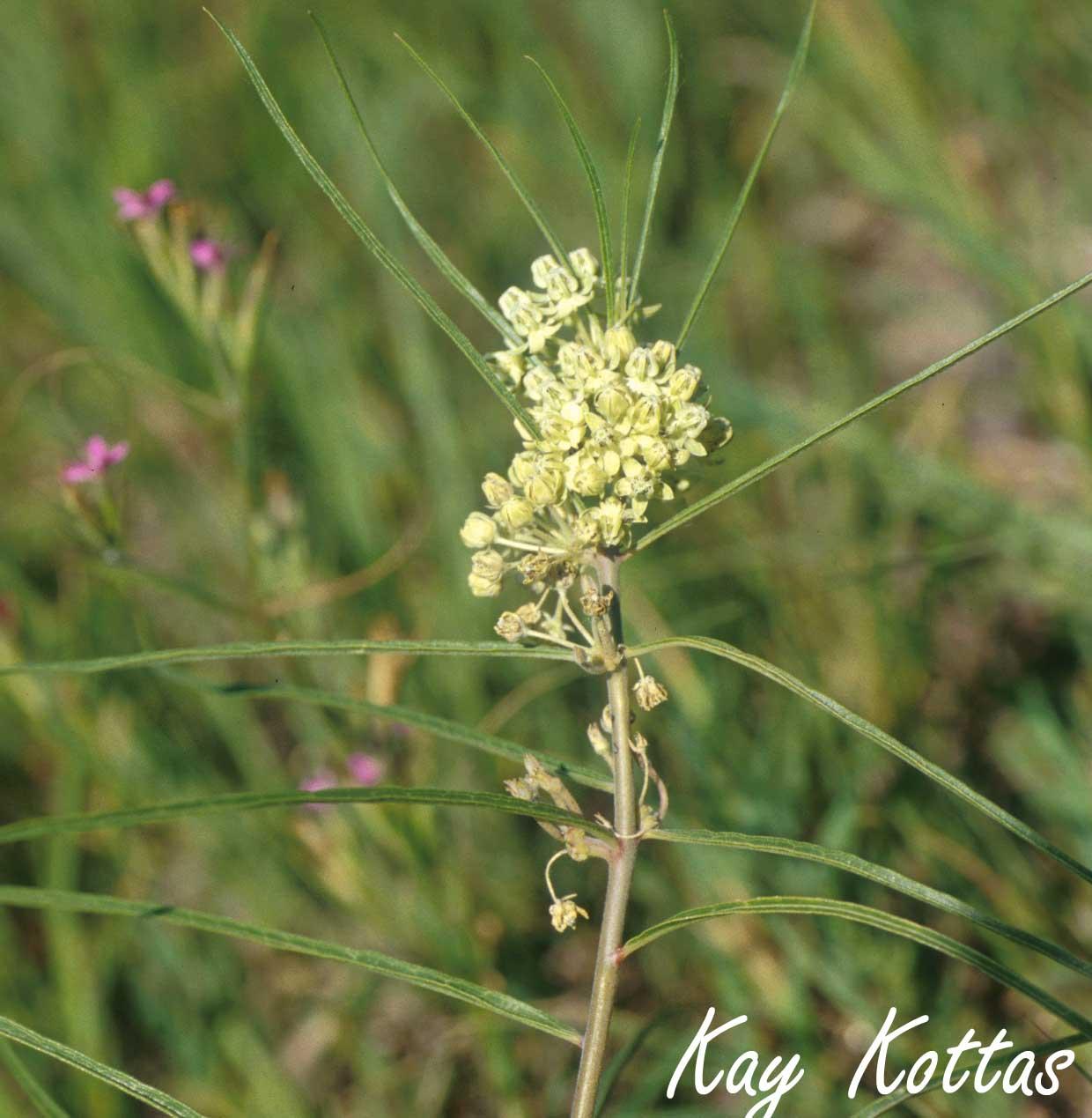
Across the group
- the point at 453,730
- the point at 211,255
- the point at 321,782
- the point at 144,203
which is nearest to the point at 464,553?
the point at 321,782

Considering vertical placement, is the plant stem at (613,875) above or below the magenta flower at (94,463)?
below

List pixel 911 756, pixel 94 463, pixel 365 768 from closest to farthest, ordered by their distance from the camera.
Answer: pixel 911 756
pixel 94 463
pixel 365 768

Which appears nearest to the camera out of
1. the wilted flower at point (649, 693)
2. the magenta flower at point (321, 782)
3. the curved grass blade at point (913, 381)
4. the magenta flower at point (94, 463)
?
the curved grass blade at point (913, 381)

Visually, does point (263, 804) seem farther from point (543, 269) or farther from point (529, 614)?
point (543, 269)

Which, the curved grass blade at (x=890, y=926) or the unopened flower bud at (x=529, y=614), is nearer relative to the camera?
the curved grass blade at (x=890, y=926)

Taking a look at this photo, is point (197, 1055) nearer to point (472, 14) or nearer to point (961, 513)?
point (961, 513)

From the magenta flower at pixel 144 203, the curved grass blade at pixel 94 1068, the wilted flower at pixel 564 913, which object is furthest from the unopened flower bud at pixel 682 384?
the magenta flower at pixel 144 203

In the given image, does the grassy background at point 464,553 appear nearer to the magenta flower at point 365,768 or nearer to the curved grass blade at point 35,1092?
the magenta flower at point 365,768
